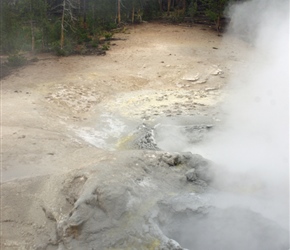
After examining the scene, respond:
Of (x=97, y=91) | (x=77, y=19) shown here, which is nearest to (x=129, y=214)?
(x=97, y=91)

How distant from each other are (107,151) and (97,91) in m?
3.45

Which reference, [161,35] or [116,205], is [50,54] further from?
[116,205]

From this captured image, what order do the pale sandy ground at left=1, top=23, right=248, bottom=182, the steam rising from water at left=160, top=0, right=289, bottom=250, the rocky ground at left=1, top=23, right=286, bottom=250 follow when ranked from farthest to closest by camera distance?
the pale sandy ground at left=1, top=23, right=248, bottom=182
the steam rising from water at left=160, top=0, right=289, bottom=250
the rocky ground at left=1, top=23, right=286, bottom=250

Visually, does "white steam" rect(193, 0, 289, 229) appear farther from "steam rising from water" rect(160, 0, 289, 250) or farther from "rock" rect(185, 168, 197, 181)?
"rock" rect(185, 168, 197, 181)

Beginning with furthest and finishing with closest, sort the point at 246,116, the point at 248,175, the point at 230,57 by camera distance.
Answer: the point at 230,57
the point at 246,116
the point at 248,175

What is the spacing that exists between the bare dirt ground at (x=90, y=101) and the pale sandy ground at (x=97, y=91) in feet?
0.05

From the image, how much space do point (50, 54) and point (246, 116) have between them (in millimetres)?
6122

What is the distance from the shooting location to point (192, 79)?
972 centimetres

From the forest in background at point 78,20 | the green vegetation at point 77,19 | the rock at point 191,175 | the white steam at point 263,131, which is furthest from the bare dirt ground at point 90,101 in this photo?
the rock at point 191,175

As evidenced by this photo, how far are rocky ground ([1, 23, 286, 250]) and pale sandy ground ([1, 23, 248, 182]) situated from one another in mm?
23

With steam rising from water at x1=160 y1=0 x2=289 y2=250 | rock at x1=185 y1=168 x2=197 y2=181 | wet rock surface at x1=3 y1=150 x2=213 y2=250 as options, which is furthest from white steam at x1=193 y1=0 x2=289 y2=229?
wet rock surface at x1=3 y1=150 x2=213 y2=250

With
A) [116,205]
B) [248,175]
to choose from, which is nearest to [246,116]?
[248,175]

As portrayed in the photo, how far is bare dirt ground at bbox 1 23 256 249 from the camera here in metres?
4.63

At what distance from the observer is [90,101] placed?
8078mm
